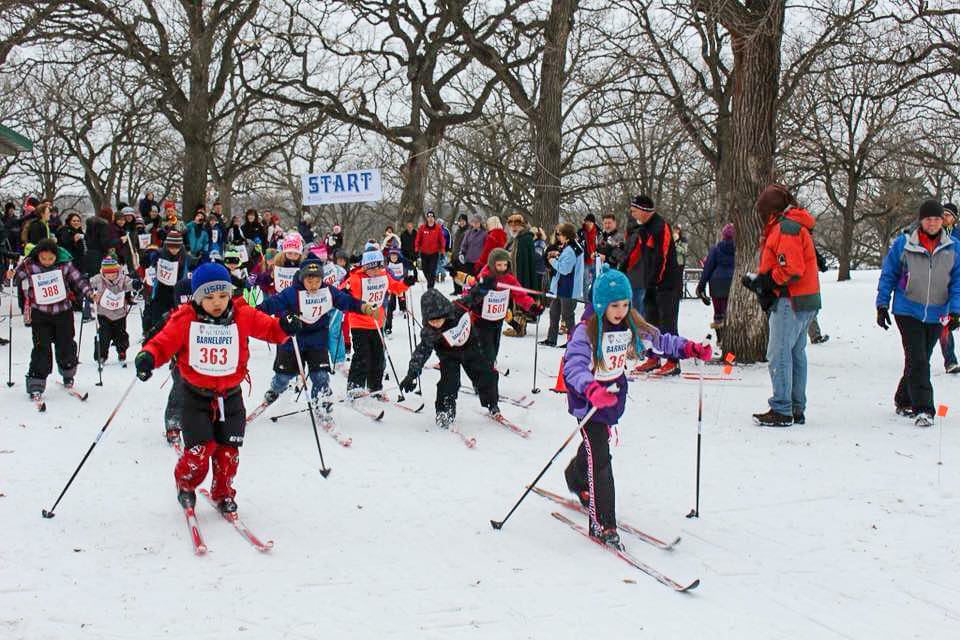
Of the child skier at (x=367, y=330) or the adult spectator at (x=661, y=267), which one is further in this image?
the adult spectator at (x=661, y=267)

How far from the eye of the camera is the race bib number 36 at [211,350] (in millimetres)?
5047

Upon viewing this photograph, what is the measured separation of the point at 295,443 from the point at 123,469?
1.38m

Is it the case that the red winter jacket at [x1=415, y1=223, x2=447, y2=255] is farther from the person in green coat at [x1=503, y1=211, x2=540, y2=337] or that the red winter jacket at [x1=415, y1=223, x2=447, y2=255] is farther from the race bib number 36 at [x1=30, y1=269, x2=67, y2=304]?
the race bib number 36 at [x1=30, y1=269, x2=67, y2=304]

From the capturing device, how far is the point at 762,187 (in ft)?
32.5

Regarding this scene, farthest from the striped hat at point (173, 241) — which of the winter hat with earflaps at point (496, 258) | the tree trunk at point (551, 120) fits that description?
the tree trunk at point (551, 120)

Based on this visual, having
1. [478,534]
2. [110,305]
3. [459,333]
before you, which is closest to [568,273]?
[459,333]

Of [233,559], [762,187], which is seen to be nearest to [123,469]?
[233,559]

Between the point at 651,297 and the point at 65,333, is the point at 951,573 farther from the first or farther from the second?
the point at 65,333

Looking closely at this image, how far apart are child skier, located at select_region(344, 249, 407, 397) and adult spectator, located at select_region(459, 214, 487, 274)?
7.22 m

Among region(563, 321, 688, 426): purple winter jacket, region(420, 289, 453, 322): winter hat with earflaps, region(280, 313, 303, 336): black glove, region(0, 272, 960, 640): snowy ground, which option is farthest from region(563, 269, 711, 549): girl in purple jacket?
region(420, 289, 453, 322): winter hat with earflaps

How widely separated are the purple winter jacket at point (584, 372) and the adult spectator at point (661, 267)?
427 cm

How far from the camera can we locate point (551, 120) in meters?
16.9

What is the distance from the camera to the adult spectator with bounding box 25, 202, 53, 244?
46.4 ft

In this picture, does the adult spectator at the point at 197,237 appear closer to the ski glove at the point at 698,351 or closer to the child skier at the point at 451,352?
the child skier at the point at 451,352
